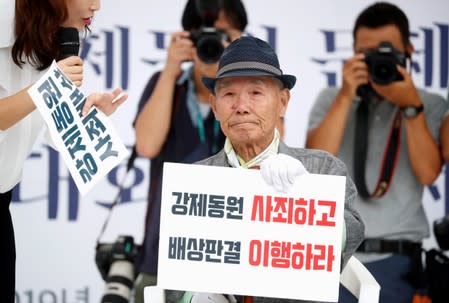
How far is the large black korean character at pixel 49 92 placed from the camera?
98.3 inches

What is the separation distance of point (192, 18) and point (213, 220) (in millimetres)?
1809

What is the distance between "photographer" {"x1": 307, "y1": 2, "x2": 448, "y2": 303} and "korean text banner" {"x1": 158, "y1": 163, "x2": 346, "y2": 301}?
5.32ft

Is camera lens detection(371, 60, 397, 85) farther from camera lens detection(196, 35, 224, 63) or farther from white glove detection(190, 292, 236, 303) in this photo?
white glove detection(190, 292, 236, 303)

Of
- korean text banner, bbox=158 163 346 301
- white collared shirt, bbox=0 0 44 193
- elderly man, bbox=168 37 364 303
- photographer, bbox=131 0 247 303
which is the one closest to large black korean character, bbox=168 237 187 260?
korean text banner, bbox=158 163 346 301

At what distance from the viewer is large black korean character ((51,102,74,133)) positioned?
2.53m

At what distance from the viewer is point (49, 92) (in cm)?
251

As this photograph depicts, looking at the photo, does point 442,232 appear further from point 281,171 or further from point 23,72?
point 23,72

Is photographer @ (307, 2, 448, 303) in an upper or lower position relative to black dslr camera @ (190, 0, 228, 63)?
lower

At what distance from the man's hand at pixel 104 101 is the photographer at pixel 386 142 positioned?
1524 millimetres

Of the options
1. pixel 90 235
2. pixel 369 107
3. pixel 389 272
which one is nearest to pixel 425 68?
pixel 369 107

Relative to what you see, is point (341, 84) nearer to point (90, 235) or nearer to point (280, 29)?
point (280, 29)

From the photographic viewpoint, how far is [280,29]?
407cm

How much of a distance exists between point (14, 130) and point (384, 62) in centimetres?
170

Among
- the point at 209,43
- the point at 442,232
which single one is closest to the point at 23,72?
the point at 209,43
